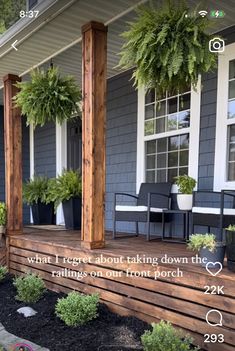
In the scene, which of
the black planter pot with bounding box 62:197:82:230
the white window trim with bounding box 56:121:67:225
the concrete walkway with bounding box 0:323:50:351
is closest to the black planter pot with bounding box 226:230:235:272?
the concrete walkway with bounding box 0:323:50:351

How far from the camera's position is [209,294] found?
6.98 feet

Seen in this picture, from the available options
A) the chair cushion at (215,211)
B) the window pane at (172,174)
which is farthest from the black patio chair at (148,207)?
the chair cushion at (215,211)

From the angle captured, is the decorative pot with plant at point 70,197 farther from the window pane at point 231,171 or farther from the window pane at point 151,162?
the window pane at point 231,171

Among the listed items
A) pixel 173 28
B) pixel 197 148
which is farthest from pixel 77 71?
pixel 173 28

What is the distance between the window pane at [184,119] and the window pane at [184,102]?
6 centimetres

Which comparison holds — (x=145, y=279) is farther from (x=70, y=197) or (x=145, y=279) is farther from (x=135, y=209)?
(x=70, y=197)

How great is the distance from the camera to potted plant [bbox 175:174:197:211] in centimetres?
361

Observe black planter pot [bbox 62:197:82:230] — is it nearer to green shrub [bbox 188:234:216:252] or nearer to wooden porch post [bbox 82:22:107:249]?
wooden porch post [bbox 82:22:107:249]

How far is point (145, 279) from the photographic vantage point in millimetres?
2541

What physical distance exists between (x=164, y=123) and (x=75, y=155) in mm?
2512

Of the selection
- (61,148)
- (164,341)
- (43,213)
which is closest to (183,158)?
(164,341)

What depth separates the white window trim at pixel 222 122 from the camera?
3.54 m

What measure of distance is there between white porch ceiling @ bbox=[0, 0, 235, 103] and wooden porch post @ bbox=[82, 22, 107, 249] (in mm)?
155

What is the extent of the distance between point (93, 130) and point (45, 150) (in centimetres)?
384
